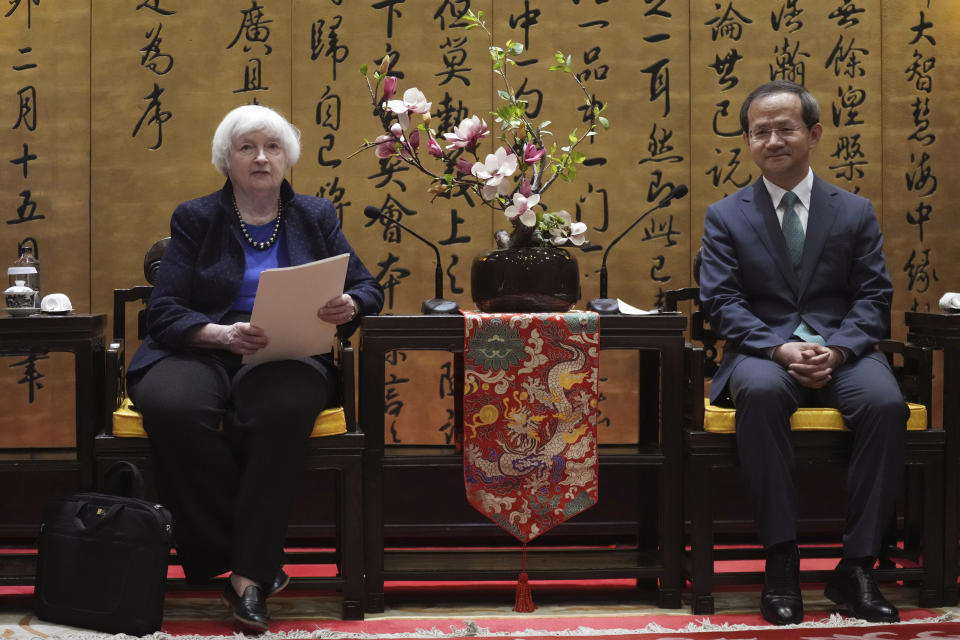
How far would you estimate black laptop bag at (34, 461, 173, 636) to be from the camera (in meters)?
2.21

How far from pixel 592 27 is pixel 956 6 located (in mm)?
1453

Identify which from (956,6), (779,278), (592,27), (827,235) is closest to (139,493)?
(779,278)

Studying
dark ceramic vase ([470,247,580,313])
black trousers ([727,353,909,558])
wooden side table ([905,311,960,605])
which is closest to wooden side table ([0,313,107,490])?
dark ceramic vase ([470,247,580,313])

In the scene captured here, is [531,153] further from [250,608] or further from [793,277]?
[250,608]

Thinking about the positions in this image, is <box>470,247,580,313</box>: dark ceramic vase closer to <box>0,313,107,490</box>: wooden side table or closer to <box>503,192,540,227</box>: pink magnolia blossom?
<box>503,192,540,227</box>: pink magnolia blossom

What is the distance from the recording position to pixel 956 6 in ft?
12.4

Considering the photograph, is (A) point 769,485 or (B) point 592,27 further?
(B) point 592,27

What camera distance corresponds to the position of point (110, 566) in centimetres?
222

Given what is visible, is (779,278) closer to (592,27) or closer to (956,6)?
(592,27)

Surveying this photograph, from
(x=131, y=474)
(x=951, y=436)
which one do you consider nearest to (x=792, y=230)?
(x=951, y=436)

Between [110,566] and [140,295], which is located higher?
[140,295]

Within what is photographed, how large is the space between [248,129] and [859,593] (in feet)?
6.45

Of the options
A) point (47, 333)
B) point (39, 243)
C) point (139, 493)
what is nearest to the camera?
point (139, 493)

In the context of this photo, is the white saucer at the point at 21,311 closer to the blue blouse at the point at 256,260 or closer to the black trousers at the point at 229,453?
the black trousers at the point at 229,453
